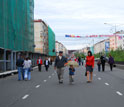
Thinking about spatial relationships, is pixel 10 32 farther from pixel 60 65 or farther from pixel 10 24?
pixel 60 65

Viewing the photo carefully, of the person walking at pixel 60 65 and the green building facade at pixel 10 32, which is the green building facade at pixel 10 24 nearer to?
the green building facade at pixel 10 32

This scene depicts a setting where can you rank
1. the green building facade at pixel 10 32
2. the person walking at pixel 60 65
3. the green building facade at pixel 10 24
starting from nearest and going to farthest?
the person walking at pixel 60 65 < the green building facade at pixel 10 32 < the green building facade at pixel 10 24

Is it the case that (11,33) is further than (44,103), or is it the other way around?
(11,33)

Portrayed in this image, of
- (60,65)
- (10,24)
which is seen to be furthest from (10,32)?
(60,65)

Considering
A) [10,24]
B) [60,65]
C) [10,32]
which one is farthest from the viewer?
[10,24]

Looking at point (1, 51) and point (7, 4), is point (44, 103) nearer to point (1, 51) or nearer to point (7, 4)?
point (1, 51)

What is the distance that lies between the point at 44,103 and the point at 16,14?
117 feet

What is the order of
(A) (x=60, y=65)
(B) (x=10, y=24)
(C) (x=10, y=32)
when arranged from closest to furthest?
1. (A) (x=60, y=65)
2. (C) (x=10, y=32)
3. (B) (x=10, y=24)

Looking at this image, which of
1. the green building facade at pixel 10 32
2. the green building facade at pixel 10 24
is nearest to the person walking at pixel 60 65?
the green building facade at pixel 10 32

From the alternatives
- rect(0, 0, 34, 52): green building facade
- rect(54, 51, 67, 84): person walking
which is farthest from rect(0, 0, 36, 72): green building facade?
rect(54, 51, 67, 84): person walking

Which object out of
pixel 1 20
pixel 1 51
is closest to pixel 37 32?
pixel 1 20

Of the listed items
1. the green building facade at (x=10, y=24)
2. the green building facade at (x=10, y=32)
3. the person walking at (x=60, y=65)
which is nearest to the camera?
the person walking at (x=60, y=65)

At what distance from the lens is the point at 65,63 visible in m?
15.5

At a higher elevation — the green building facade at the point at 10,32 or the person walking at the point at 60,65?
the green building facade at the point at 10,32
